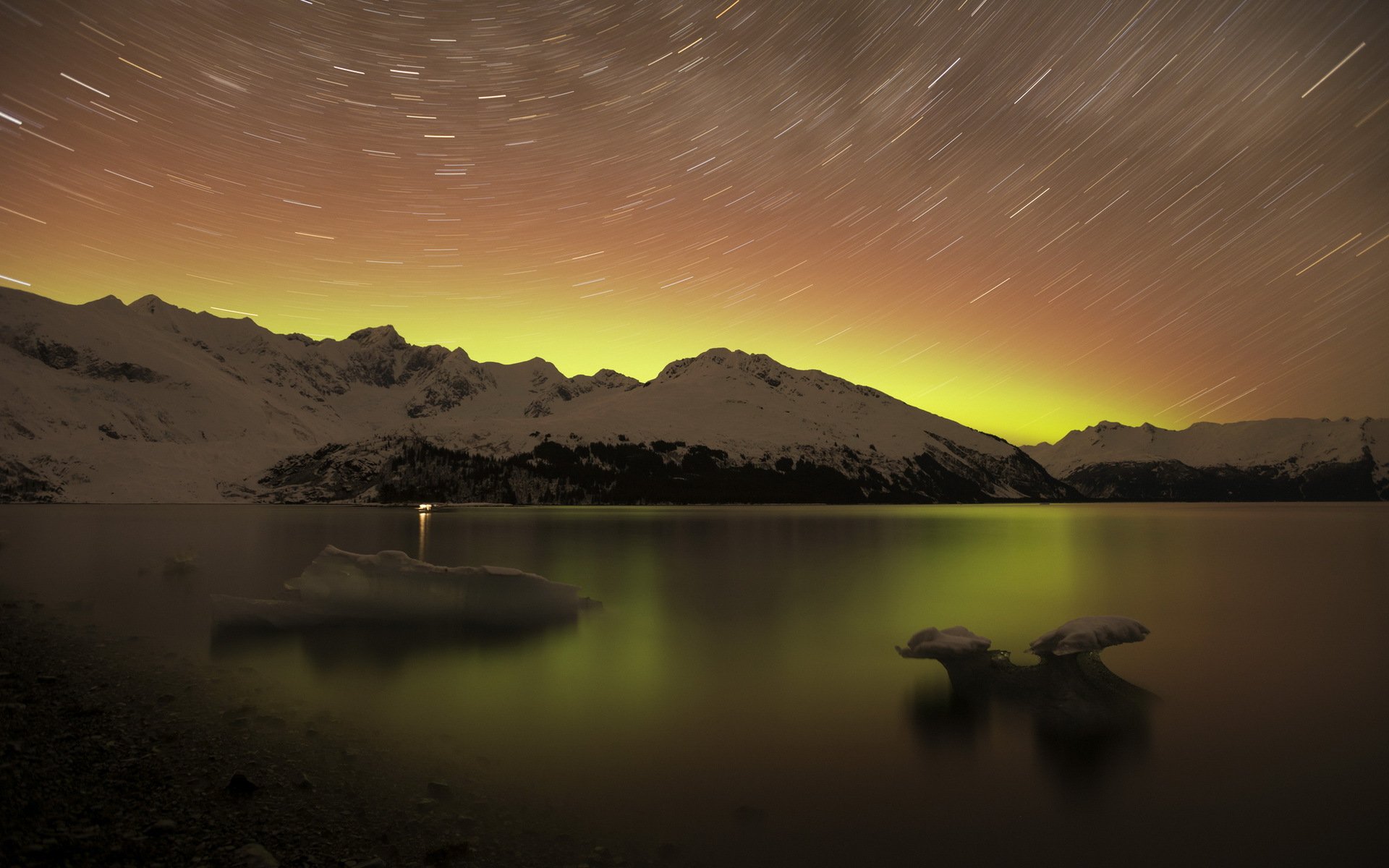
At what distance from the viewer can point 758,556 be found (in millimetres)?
68938

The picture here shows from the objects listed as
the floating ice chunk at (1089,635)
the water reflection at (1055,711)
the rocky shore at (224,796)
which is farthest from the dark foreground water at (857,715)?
the floating ice chunk at (1089,635)

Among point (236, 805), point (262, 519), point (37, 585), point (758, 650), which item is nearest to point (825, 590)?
point (758, 650)

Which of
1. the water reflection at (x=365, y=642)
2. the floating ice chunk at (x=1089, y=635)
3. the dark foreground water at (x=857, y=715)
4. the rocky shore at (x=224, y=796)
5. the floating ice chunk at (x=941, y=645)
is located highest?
the floating ice chunk at (x=1089, y=635)

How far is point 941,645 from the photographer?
19.8m

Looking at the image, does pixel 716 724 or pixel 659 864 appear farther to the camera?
pixel 716 724

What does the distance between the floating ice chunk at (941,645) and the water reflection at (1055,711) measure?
17.1 inches

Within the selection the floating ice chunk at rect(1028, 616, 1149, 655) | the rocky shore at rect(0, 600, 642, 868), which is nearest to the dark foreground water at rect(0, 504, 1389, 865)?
the rocky shore at rect(0, 600, 642, 868)

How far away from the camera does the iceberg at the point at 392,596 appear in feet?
→ 89.8

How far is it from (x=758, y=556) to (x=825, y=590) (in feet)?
82.5

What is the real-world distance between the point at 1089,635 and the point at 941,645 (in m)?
3.55

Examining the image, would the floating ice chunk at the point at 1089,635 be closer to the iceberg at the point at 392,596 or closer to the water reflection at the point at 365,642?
the water reflection at the point at 365,642

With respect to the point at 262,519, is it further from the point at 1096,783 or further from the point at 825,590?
the point at 1096,783

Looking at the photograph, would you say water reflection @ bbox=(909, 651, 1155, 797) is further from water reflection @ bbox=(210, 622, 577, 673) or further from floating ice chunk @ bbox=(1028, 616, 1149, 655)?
water reflection @ bbox=(210, 622, 577, 673)

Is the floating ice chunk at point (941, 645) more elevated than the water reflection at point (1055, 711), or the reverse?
the floating ice chunk at point (941, 645)
